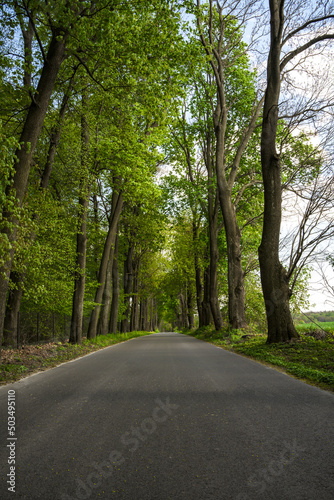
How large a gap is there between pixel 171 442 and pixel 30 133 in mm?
7763

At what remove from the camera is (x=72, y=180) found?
571 inches

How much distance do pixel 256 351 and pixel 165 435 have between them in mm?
7452

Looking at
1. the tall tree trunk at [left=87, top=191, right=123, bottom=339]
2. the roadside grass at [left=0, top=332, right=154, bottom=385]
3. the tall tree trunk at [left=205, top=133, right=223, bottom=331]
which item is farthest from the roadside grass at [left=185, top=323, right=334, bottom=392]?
the tall tree trunk at [left=205, top=133, right=223, bottom=331]

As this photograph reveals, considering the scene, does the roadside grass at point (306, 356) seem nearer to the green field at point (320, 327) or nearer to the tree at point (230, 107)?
the green field at point (320, 327)

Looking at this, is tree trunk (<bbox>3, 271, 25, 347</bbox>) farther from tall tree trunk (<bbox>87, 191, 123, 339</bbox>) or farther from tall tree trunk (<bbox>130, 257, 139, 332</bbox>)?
tall tree trunk (<bbox>130, 257, 139, 332</bbox>)

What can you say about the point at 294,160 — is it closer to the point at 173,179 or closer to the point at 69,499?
the point at 173,179

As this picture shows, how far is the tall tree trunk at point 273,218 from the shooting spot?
10.5 meters

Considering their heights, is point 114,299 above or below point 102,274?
below

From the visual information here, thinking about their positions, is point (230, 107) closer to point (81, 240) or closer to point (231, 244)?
point (231, 244)

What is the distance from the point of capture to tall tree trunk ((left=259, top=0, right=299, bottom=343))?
34.4 feet

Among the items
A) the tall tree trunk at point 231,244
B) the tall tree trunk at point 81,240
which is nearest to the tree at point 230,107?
the tall tree trunk at point 231,244

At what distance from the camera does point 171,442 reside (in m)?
3.00

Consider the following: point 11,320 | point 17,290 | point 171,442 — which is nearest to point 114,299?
point 11,320

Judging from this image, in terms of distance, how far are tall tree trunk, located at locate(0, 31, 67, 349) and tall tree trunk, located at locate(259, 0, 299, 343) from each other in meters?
6.96
